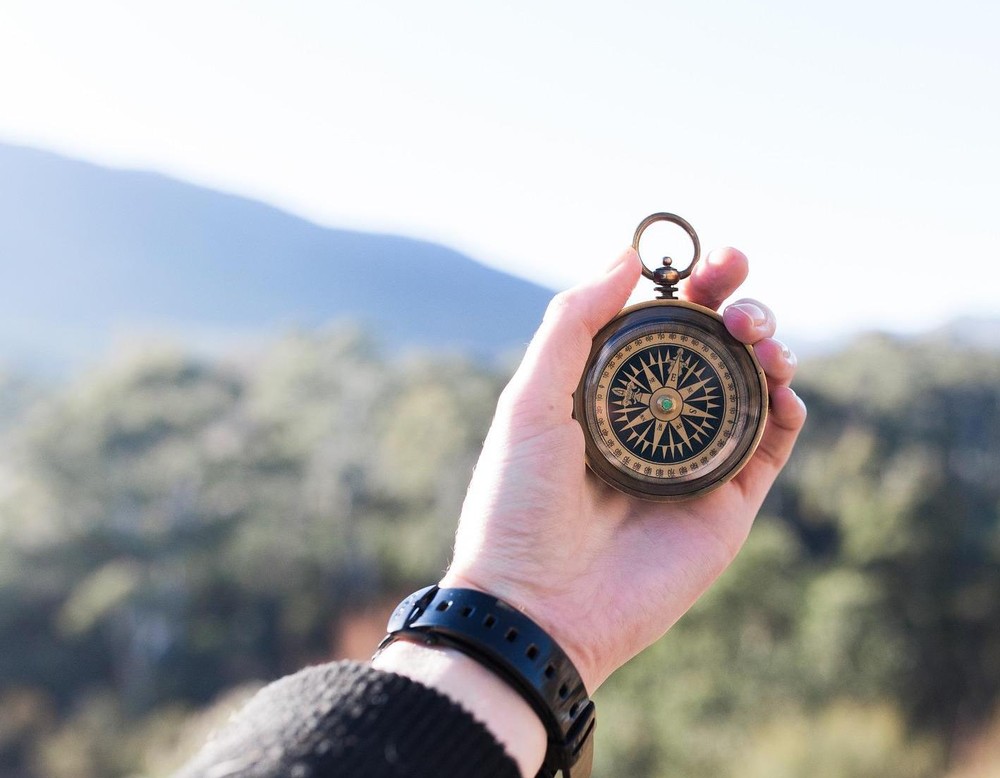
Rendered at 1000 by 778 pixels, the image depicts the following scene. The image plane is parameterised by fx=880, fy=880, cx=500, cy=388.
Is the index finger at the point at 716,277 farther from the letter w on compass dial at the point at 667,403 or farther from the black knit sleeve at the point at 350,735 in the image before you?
the black knit sleeve at the point at 350,735

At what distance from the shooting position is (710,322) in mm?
3154

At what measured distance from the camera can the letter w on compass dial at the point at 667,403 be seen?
125 inches

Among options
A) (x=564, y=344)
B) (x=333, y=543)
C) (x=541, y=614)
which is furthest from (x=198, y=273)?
(x=541, y=614)

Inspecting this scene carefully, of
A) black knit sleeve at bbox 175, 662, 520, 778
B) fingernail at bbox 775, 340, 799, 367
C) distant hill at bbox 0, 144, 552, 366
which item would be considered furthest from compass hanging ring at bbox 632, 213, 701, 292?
distant hill at bbox 0, 144, 552, 366

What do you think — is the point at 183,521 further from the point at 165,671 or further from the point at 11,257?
the point at 11,257

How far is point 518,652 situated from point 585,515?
831 mm

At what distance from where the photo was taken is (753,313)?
121 inches

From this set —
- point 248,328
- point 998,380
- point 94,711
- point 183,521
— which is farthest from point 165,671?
point 998,380

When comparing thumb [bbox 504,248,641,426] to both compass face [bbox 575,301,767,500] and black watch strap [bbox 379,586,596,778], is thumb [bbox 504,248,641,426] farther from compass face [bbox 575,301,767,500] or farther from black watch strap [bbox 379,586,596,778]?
black watch strap [bbox 379,586,596,778]

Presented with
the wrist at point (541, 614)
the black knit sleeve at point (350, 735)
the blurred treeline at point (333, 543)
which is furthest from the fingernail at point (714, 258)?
the blurred treeline at point (333, 543)

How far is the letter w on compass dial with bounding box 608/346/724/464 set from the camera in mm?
3182

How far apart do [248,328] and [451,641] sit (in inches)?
1709

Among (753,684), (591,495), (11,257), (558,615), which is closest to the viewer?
(558,615)

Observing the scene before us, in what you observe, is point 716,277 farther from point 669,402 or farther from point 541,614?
point 541,614
